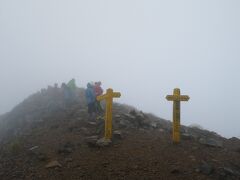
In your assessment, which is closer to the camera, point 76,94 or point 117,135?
point 117,135

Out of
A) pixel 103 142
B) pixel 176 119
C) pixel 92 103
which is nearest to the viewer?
pixel 176 119

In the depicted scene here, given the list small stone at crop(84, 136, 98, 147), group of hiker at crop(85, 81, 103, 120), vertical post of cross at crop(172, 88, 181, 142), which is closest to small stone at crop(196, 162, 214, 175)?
vertical post of cross at crop(172, 88, 181, 142)

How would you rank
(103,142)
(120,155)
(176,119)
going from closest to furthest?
(120,155) < (176,119) < (103,142)

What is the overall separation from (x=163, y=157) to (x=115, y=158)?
5.62ft

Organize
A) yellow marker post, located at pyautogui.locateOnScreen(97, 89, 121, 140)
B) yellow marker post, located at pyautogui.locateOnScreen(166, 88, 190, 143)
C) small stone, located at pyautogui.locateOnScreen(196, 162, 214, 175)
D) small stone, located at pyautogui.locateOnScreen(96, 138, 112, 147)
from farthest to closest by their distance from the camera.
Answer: yellow marker post, located at pyautogui.locateOnScreen(97, 89, 121, 140), yellow marker post, located at pyautogui.locateOnScreen(166, 88, 190, 143), small stone, located at pyautogui.locateOnScreen(96, 138, 112, 147), small stone, located at pyautogui.locateOnScreen(196, 162, 214, 175)

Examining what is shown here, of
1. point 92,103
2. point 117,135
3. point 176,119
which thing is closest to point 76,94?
point 92,103

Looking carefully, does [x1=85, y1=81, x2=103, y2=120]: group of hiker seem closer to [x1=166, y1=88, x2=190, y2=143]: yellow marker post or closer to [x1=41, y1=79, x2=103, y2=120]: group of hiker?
[x1=41, y1=79, x2=103, y2=120]: group of hiker

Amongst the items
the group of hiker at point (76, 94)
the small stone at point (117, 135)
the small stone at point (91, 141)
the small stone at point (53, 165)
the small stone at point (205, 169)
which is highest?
the group of hiker at point (76, 94)

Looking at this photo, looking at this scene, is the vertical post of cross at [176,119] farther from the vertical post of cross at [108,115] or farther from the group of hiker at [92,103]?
the group of hiker at [92,103]

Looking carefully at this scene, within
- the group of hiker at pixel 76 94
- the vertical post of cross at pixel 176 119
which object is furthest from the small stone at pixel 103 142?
the group of hiker at pixel 76 94

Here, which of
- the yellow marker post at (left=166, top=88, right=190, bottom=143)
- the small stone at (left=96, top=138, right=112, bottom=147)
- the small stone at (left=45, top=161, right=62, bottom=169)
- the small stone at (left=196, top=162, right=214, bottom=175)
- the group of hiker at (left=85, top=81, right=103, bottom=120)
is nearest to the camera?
the small stone at (left=196, top=162, right=214, bottom=175)

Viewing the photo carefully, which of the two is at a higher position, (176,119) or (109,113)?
(109,113)

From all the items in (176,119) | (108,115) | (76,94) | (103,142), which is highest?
(76,94)

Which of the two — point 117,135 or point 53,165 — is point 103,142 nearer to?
point 117,135
